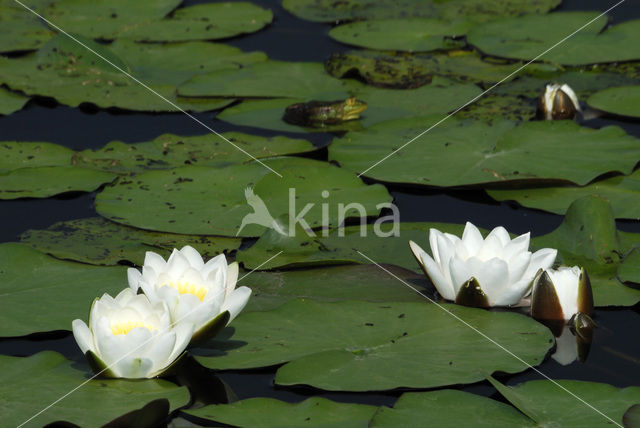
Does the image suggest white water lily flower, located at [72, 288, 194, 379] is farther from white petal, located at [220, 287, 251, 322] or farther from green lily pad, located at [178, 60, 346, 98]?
green lily pad, located at [178, 60, 346, 98]

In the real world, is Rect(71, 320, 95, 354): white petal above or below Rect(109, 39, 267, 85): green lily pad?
below

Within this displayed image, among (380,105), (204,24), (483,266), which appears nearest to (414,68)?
(380,105)

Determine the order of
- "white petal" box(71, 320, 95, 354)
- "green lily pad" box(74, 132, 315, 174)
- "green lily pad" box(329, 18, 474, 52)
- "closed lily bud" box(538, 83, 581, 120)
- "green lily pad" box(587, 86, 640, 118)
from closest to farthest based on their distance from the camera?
"white petal" box(71, 320, 95, 354)
"green lily pad" box(74, 132, 315, 174)
"closed lily bud" box(538, 83, 581, 120)
"green lily pad" box(587, 86, 640, 118)
"green lily pad" box(329, 18, 474, 52)

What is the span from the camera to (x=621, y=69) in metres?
4.52

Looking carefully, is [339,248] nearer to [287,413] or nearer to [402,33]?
[287,413]

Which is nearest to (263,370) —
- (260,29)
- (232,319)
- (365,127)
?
(232,319)

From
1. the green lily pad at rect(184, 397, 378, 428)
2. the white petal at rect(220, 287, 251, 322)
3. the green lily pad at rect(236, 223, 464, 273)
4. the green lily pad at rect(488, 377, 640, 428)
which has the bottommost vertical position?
the green lily pad at rect(184, 397, 378, 428)

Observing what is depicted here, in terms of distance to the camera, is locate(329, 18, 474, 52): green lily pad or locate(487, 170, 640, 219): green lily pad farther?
locate(329, 18, 474, 52): green lily pad

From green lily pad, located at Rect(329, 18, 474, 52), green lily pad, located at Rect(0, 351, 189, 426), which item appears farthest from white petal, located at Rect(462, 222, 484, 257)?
green lily pad, located at Rect(329, 18, 474, 52)

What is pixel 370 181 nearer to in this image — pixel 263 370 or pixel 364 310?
pixel 364 310

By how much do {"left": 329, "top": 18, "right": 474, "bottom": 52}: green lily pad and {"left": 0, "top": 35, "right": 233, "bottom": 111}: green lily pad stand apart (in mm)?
1116

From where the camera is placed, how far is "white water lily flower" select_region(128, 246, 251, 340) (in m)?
2.17

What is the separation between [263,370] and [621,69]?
Answer: 10.1 ft

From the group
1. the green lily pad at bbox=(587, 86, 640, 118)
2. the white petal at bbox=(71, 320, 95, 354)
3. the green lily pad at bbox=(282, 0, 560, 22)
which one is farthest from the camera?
the green lily pad at bbox=(282, 0, 560, 22)
